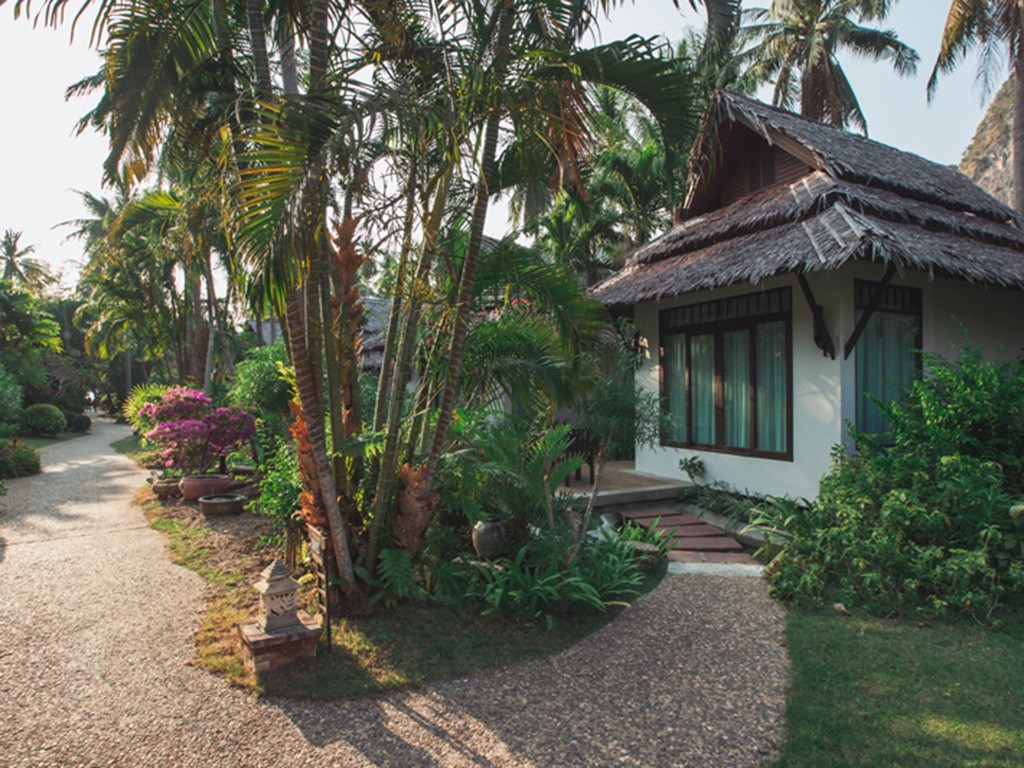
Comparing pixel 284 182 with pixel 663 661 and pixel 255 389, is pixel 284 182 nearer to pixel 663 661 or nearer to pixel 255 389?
pixel 663 661

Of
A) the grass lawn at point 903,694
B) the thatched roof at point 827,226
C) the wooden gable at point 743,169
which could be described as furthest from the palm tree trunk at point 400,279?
the wooden gable at point 743,169

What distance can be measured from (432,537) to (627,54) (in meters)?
3.53

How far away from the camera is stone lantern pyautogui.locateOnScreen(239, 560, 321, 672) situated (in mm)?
3736

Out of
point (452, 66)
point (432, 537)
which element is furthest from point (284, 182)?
point (432, 537)

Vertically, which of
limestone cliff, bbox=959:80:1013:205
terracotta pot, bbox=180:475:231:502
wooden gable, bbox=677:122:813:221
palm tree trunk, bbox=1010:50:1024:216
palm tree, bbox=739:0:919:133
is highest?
limestone cliff, bbox=959:80:1013:205

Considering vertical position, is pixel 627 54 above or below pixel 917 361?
above

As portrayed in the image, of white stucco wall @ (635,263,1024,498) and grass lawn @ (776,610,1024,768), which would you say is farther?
white stucco wall @ (635,263,1024,498)

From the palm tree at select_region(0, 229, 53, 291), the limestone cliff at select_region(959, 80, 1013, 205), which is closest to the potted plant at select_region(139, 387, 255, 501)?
the palm tree at select_region(0, 229, 53, 291)

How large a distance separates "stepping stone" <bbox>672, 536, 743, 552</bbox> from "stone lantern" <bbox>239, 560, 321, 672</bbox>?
3796 millimetres

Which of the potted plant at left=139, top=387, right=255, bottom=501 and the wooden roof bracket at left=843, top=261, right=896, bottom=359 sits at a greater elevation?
the wooden roof bracket at left=843, top=261, right=896, bottom=359

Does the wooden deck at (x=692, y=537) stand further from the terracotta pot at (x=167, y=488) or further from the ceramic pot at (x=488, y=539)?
the terracotta pot at (x=167, y=488)

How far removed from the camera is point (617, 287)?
8930 millimetres

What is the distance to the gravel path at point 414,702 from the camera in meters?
3.01

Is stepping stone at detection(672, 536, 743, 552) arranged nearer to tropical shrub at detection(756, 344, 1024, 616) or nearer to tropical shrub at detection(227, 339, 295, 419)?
tropical shrub at detection(756, 344, 1024, 616)
